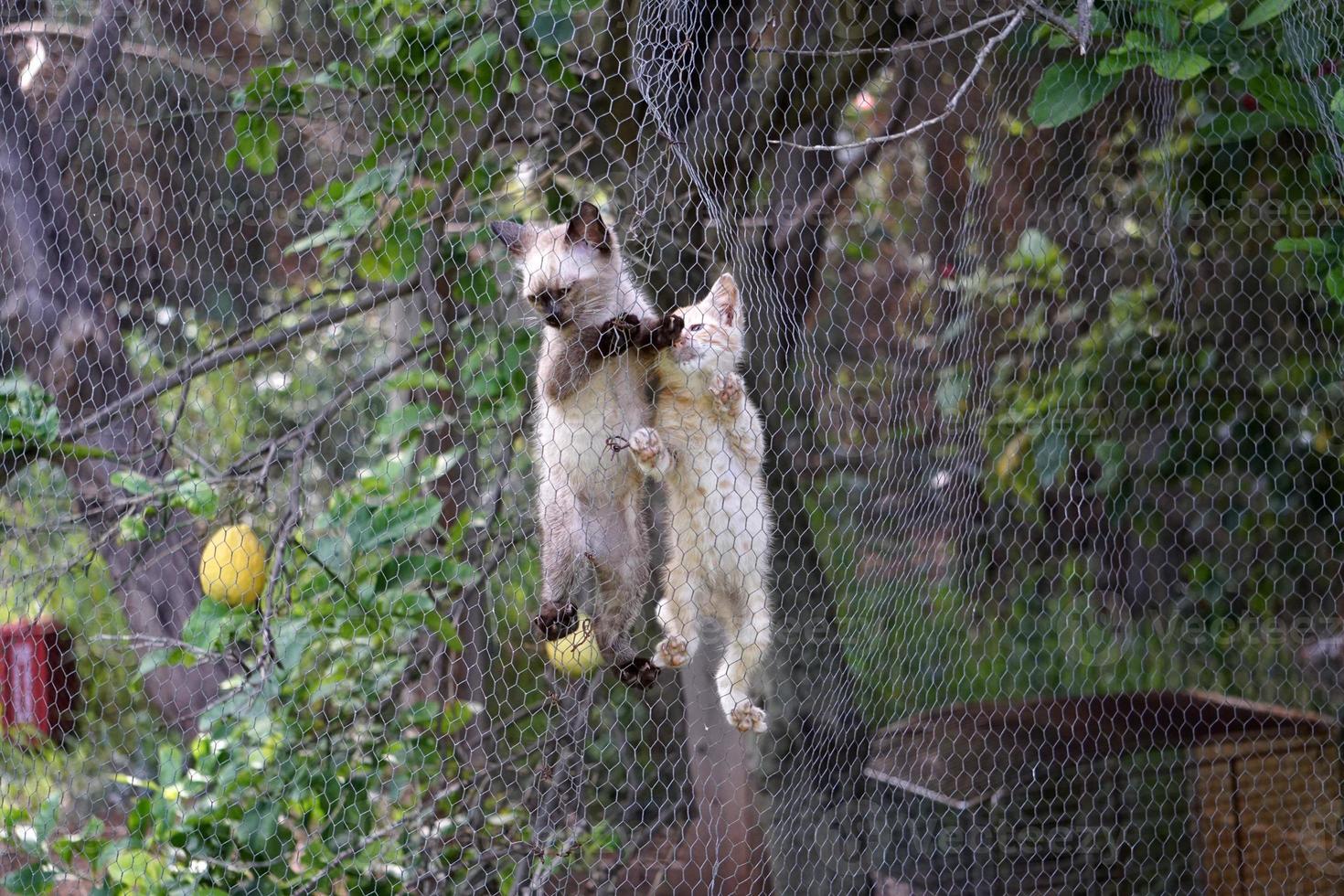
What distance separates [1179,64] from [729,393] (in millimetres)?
1283

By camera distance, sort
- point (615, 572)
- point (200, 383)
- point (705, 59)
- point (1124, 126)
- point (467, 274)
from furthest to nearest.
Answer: point (200, 383) < point (1124, 126) < point (467, 274) < point (705, 59) < point (615, 572)

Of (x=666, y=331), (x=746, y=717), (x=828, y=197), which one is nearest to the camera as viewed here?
(x=666, y=331)

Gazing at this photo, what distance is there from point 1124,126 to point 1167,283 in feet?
1.67

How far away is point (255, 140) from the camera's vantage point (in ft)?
9.84

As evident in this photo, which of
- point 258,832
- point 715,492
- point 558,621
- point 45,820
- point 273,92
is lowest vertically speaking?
point 258,832

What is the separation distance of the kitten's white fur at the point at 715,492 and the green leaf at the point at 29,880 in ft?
4.94

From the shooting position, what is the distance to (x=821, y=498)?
379 centimetres

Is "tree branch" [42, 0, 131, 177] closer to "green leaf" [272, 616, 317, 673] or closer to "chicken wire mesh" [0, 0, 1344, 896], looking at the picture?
"chicken wire mesh" [0, 0, 1344, 896]

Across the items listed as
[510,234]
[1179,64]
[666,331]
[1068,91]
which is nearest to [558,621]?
[666,331]

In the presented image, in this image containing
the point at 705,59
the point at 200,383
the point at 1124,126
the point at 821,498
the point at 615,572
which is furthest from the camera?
the point at 200,383

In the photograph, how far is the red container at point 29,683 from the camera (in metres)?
3.15

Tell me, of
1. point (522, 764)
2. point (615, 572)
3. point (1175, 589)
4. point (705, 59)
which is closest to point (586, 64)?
point (705, 59)

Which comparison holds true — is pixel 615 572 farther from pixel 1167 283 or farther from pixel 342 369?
pixel 1167 283

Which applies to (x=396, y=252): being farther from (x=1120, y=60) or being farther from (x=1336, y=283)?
(x=1336, y=283)
